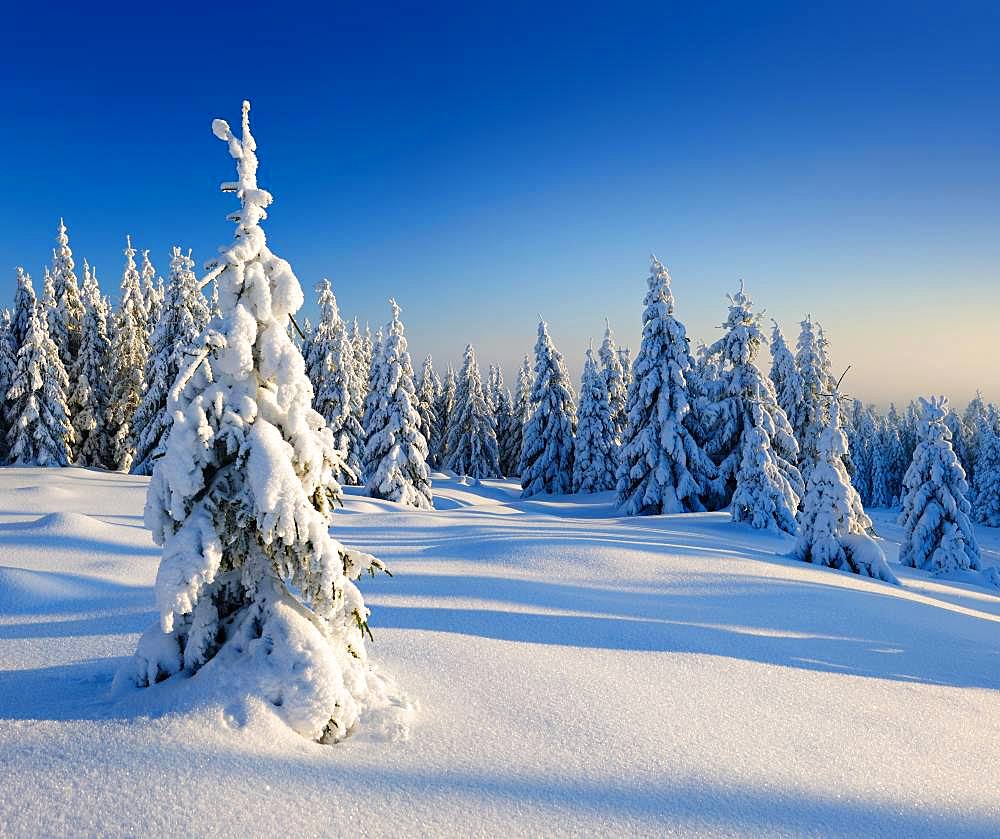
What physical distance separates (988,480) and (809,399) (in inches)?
1200

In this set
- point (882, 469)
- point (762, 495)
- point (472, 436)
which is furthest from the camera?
point (882, 469)

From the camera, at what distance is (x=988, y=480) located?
52281mm

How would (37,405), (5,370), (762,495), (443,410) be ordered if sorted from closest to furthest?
(762,495)
(37,405)
(5,370)
(443,410)

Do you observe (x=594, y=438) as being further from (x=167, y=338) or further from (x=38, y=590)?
(x=38, y=590)

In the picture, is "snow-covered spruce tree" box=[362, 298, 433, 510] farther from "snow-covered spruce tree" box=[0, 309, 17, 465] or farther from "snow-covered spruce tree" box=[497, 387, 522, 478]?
"snow-covered spruce tree" box=[497, 387, 522, 478]

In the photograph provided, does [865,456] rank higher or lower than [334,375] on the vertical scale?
lower

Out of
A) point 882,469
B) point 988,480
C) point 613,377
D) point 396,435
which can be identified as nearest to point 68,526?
point 396,435

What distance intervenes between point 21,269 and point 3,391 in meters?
6.97

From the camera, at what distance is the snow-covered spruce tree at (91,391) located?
115 ft

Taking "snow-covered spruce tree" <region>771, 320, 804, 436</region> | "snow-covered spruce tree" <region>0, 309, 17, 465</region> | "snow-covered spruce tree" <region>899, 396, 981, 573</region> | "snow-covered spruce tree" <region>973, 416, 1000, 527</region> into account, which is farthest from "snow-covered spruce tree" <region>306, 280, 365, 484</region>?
"snow-covered spruce tree" <region>973, 416, 1000, 527</region>

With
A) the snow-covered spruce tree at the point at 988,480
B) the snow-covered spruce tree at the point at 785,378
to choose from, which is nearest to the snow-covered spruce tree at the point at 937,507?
the snow-covered spruce tree at the point at 785,378

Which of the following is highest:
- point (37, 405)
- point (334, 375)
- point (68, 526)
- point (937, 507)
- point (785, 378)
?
point (785, 378)

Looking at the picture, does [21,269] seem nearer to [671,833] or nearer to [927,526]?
[671,833]

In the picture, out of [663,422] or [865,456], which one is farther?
[865,456]
